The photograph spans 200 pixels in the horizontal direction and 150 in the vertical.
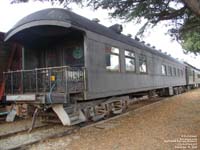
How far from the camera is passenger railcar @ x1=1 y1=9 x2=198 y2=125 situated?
679cm

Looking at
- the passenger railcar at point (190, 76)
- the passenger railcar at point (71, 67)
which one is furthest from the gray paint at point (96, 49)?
the passenger railcar at point (190, 76)

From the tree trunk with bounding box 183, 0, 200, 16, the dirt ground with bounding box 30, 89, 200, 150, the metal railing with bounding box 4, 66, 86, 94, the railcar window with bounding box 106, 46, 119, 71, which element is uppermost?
the tree trunk with bounding box 183, 0, 200, 16

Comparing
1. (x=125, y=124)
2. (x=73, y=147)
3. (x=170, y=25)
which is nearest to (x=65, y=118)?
(x=73, y=147)

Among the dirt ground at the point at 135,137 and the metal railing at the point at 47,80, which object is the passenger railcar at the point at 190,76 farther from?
the metal railing at the point at 47,80

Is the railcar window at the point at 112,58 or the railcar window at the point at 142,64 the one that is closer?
the railcar window at the point at 112,58

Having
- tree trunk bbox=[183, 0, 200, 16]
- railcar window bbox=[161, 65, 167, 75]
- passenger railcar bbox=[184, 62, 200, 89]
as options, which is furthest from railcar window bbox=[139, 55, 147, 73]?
passenger railcar bbox=[184, 62, 200, 89]

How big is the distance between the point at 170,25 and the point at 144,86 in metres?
3.67

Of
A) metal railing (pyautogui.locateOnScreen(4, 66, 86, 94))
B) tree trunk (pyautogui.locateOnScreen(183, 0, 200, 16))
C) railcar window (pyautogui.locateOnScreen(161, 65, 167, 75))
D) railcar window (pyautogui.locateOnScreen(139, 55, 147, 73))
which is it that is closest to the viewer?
tree trunk (pyautogui.locateOnScreen(183, 0, 200, 16))

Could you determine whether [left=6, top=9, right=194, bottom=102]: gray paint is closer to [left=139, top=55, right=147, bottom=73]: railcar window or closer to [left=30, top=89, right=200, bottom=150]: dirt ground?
[left=139, top=55, right=147, bottom=73]: railcar window

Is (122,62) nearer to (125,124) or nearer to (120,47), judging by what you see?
(120,47)

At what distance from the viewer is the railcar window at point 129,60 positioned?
32.8 ft

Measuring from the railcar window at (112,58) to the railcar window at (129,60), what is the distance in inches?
37.1

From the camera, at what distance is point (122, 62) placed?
9.45 meters

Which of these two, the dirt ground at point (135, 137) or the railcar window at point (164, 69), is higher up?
the railcar window at point (164, 69)
